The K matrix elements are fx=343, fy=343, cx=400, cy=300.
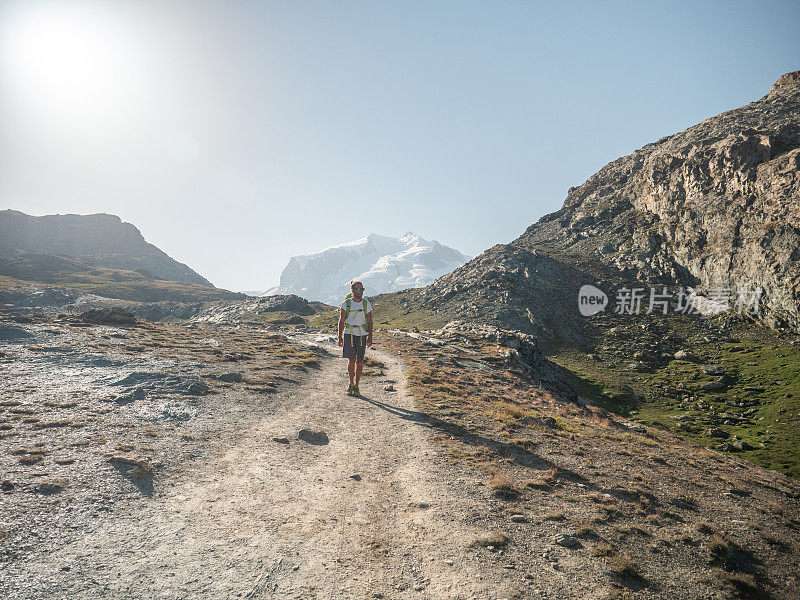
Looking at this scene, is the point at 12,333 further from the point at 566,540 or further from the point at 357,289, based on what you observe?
the point at 566,540

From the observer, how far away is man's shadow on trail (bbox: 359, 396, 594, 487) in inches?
432

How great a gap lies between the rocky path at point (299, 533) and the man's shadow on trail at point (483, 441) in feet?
6.78

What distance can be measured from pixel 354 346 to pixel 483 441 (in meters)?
7.18

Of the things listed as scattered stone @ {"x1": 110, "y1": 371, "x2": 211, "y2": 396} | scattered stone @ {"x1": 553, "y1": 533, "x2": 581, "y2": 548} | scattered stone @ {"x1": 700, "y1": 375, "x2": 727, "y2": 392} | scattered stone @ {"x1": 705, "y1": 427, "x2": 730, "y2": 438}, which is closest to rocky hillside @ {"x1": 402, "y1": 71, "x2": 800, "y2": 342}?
scattered stone @ {"x1": 700, "y1": 375, "x2": 727, "y2": 392}

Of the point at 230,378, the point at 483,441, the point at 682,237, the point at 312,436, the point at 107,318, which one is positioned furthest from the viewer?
the point at 682,237

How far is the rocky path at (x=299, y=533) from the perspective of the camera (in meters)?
5.42

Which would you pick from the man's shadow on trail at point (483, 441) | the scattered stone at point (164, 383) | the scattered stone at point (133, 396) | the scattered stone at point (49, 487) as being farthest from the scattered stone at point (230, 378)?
the scattered stone at point (49, 487)

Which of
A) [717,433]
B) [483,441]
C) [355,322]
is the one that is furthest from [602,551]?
[717,433]

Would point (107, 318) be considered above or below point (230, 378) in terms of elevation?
above

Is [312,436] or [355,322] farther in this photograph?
[355,322]

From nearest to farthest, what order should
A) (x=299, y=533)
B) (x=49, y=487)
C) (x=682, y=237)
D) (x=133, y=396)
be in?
(x=299, y=533)
(x=49, y=487)
(x=133, y=396)
(x=682, y=237)

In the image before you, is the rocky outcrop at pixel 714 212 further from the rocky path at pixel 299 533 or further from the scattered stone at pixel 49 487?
the scattered stone at pixel 49 487

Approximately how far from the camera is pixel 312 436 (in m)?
12.1

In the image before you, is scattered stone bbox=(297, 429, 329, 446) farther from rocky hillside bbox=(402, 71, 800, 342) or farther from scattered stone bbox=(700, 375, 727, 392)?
scattered stone bbox=(700, 375, 727, 392)
